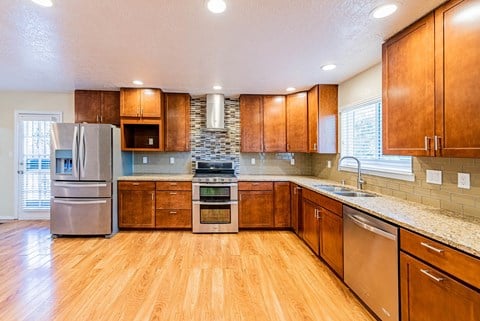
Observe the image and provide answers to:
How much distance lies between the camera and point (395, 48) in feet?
7.26

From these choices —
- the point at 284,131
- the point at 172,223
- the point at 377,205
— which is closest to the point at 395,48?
the point at 377,205

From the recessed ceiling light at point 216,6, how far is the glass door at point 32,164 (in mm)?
4322

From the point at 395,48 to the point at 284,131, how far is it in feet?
8.24

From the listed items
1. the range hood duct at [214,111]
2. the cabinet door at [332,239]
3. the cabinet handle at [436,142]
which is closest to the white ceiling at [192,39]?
the range hood duct at [214,111]

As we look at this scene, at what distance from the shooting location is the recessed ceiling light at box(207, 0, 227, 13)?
1794 millimetres

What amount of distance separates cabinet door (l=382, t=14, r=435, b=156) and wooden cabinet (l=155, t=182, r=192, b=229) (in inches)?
116

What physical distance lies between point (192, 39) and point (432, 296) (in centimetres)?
260

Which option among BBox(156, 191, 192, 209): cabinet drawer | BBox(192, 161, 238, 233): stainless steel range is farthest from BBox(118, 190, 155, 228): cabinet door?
BBox(192, 161, 238, 233): stainless steel range

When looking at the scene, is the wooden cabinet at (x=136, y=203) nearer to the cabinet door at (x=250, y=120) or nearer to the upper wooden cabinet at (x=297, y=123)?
the cabinet door at (x=250, y=120)

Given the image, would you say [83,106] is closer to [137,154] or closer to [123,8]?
[137,154]

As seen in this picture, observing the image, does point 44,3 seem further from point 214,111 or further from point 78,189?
point 214,111

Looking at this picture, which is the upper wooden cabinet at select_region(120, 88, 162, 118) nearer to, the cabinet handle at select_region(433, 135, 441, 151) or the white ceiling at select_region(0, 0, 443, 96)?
the white ceiling at select_region(0, 0, 443, 96)

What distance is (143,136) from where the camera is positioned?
15.4 feet

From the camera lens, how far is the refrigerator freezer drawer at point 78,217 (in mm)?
3867
